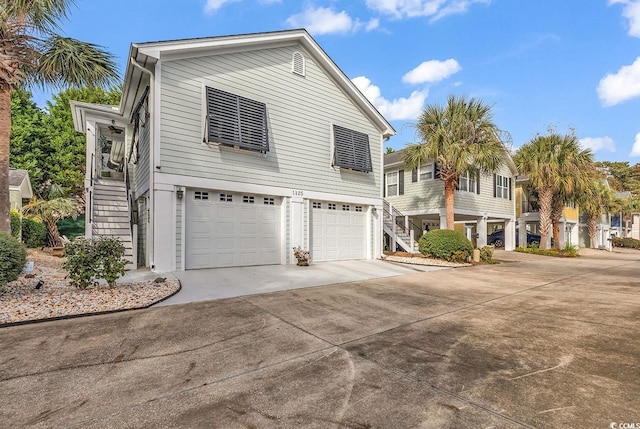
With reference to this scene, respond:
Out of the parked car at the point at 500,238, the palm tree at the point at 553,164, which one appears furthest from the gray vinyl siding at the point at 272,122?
the parked car at the point at 500,238

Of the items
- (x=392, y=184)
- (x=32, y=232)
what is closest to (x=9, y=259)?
(x=32, y=232)

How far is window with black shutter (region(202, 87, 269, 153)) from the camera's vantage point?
9.52 meters

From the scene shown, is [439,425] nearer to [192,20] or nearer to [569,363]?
[569,363]

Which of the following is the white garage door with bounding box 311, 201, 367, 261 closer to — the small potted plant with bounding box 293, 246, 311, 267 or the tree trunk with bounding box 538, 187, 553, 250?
the small potted plant with bounding box 293, 246, 311, 267

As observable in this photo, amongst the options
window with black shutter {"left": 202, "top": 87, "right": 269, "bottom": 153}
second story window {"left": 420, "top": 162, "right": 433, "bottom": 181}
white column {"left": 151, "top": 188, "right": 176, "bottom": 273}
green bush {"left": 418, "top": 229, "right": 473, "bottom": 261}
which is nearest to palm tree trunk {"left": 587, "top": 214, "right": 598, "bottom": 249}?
second story window {"left": 420, "top": 162, "right": 433, "bottom": 181}

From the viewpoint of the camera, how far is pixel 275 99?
11.1m

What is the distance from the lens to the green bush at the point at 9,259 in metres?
5.44

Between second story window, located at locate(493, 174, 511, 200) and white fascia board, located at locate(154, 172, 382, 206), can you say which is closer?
white fascia board, located at locate(154, 172, 382, 206)

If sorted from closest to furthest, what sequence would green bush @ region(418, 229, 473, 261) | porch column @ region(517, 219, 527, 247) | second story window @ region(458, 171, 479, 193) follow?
1. green bush @ region(418, 229, 473, 261)
2. second story window @ region(458, 171, 479, 193)
3. porch column @ region(517, 219, 527, 247)

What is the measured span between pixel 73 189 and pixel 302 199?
21059mm

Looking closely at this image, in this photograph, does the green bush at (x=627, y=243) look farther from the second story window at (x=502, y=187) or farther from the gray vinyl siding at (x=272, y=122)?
the gray vinyl siding at (x=272, y=122)

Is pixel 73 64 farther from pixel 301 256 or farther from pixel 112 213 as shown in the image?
pixel 301 256

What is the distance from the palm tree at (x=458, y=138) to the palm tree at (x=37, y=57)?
40.9ft

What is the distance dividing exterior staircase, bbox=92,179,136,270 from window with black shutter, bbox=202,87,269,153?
177 inches
